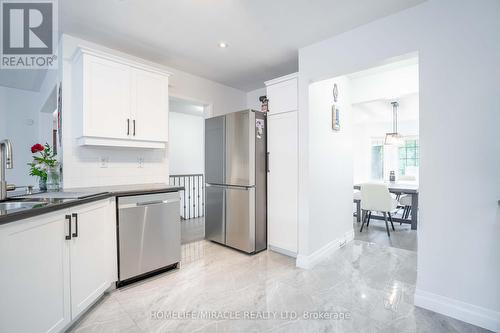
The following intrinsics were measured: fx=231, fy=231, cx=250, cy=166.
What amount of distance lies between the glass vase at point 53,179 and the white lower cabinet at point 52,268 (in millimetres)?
800

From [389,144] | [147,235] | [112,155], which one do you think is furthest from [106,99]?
[389,144]

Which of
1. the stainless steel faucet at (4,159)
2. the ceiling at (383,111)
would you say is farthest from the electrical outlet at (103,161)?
the ceiling at (383,111)

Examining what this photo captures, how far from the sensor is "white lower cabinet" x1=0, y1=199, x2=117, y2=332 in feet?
3.98

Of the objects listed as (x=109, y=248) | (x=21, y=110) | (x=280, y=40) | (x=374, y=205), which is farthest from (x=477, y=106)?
(x=21, y=110)

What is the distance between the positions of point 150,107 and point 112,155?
0.73 meters

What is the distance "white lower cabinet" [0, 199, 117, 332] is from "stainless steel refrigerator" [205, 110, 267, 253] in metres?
1.56

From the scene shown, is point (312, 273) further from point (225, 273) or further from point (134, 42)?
point (134, 42)

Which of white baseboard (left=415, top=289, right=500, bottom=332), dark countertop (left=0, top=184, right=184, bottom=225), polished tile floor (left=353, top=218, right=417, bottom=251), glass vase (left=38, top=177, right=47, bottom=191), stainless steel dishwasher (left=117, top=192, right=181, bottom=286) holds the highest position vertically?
glass vase (left=38, top=177, right=47, bottom=191)

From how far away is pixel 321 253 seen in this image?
2936 mm

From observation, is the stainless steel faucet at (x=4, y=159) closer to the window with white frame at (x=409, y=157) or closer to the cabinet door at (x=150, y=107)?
the cabinet door at (x=150, y=107)

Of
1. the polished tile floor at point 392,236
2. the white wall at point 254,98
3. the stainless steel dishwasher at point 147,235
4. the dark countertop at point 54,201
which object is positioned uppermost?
the white wall at point 254,98

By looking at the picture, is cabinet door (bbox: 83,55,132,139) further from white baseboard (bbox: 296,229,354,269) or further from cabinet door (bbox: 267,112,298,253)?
white baseboard (bbox: 296,229,354,269)

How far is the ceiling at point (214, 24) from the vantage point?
1.98 meters

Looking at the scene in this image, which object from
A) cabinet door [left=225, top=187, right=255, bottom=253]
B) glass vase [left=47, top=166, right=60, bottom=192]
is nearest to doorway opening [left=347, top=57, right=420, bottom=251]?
cabinet door [left=225, top=187, right=255, bottom=253]
